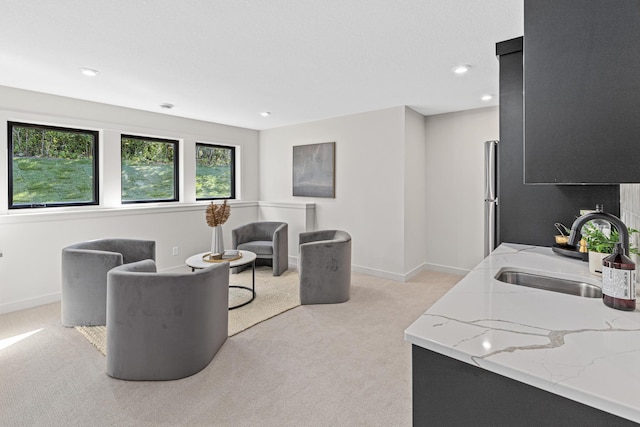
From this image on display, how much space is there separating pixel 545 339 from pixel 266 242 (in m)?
4.15

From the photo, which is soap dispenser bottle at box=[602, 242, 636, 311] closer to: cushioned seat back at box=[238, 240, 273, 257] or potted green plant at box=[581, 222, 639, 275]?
potted green plant at box=[581, 222, 639, 275]

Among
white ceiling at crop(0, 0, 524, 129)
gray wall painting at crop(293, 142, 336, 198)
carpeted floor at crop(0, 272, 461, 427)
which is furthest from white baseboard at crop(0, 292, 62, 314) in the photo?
gray wall painting at crop(293, 142, 336, 198)

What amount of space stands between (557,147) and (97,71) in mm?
3523

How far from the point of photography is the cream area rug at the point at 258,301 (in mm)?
2795

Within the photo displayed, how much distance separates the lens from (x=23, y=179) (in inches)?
141

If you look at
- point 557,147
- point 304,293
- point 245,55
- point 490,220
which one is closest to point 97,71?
point 245,55

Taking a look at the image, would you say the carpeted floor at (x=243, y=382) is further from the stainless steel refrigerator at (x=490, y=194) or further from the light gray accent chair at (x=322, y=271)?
the stainless steel refrigerator at (x=490, y=194)

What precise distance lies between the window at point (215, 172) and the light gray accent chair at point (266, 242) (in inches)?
42.4

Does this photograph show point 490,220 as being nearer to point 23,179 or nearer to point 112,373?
point 112,373

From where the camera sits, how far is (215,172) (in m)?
5.52

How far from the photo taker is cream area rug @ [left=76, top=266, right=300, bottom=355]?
2.79 metres

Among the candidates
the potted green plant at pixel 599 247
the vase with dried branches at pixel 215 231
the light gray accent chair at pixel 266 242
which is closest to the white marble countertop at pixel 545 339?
the potted green plant at pixel 599 247

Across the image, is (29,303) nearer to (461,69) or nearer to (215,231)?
(215,231)

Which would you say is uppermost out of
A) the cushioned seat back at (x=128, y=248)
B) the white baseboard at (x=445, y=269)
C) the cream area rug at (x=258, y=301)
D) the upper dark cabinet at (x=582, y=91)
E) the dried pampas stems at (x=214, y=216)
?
the upper dark cabinet at (x=582, y=91)
